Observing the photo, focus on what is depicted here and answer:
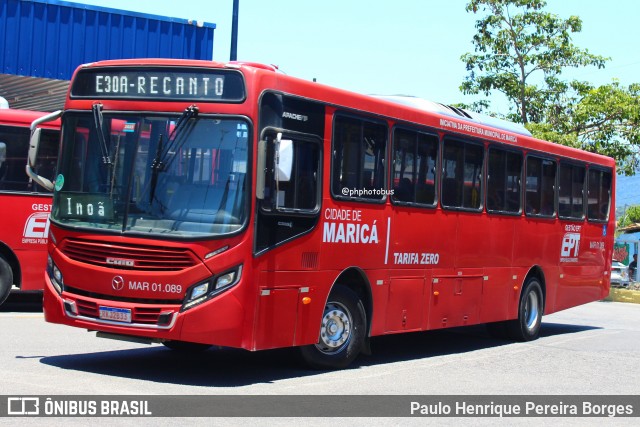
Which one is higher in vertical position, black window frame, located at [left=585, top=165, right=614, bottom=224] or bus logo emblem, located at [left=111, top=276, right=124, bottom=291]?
black window frame, located at [left=585, top=165, right=614, bottom=224]

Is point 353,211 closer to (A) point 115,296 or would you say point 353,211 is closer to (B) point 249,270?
(B) point 249,270

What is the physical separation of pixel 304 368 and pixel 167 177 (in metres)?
2.86

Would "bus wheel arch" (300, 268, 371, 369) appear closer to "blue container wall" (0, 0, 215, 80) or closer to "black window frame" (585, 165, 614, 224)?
"black window frame" (585, 165, 614, 224)

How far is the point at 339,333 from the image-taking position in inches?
457

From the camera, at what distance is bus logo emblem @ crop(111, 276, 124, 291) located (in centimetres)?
1003

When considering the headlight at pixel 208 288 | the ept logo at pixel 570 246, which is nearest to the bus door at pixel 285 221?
the headlight at pixel 208 288

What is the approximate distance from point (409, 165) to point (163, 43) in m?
14.3

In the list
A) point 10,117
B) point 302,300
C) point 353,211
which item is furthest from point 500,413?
point 10,117

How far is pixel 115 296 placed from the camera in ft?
33.2

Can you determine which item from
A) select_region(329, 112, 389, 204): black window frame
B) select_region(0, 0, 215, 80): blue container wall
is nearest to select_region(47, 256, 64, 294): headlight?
select_region(329, 112, 389, 204): black window frame


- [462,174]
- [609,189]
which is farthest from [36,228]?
[609,189]

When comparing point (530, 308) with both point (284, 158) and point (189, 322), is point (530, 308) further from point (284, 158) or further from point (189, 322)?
point (189, 322)

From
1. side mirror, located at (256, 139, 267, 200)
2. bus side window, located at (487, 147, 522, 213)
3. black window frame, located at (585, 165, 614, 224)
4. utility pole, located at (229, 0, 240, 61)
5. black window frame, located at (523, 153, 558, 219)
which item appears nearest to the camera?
side mirror, located at (256, 139, 267, 200)

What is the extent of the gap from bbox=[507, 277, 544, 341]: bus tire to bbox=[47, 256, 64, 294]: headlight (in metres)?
8.14
